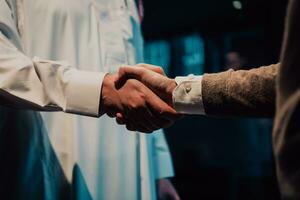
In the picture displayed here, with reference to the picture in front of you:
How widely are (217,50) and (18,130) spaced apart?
6.25 ft

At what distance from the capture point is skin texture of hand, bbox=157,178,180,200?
1.29 meters

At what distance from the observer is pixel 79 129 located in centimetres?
99

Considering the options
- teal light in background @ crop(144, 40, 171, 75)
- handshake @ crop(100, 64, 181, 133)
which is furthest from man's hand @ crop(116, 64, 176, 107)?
teal light in background @ crop(144, 40, 171, 75)

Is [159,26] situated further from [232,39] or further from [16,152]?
[16,152]

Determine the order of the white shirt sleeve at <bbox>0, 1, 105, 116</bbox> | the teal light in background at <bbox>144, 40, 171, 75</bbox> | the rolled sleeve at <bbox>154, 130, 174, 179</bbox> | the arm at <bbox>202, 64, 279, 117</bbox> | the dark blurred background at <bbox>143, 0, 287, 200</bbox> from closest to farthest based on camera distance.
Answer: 1. the arm at <bbox>202, 64, 279, 117</bbox>
2. the white shirt sleeve at <bbox>0, 1, 105, 116</bbox>
3. the rolled sleeve at <bbox>154, 130, 174, 179</bbox>
4. the dark blurred background at <bbox>143, 0, 287, 200</bbox>
5. the teal light in background at <bbox>144, 40, 171, 75</bbox>

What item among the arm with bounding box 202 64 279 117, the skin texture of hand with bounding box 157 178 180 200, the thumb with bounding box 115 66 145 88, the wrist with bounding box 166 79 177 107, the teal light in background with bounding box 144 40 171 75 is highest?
the teal light in background with bounding box 144 40 171 75

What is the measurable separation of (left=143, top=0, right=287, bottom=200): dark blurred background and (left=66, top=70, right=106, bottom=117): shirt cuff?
1510 millimetres

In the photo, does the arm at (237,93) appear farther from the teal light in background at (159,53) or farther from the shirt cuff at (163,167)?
the teal light in background at (159,53)

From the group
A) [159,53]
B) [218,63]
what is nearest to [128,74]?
[218,63]

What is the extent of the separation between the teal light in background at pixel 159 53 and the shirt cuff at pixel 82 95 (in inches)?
75.3

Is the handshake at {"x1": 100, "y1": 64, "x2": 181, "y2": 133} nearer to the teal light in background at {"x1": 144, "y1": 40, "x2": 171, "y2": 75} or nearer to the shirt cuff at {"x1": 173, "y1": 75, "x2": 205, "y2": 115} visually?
the shirt cuff at {"x1": 173, "y1": 75, "x2": 205, "y2": 115}

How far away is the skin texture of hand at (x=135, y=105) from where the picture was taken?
0.91m

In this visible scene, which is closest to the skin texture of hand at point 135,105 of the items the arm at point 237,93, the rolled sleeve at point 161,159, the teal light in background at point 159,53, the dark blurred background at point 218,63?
the arm at point 237,93

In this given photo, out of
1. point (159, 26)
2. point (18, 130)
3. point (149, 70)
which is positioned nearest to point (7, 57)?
point (18, 130)
